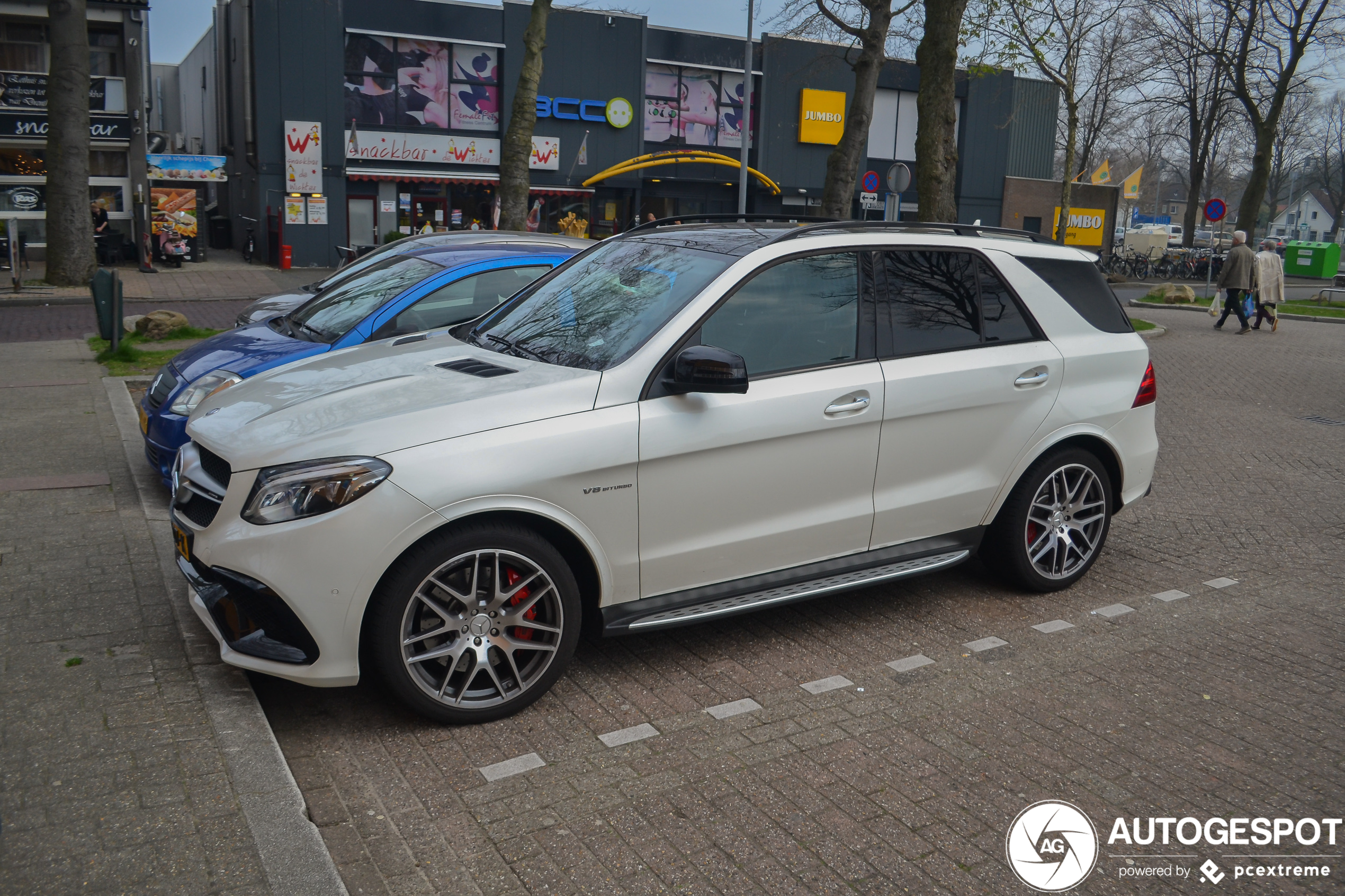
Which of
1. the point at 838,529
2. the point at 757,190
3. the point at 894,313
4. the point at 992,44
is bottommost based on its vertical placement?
the point at 838,529

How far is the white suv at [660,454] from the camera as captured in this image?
379cm

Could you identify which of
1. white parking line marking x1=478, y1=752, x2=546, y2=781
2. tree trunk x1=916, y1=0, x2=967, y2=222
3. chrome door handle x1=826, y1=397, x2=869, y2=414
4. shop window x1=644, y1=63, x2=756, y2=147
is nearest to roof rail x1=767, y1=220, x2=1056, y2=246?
chrome door handle x1=826, y1=397, x2=869, y2=414

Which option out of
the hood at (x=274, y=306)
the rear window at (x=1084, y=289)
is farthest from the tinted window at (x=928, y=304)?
the hood at (x=274, y=306)

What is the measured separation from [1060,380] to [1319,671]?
1720 mm

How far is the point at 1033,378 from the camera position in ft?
17.4

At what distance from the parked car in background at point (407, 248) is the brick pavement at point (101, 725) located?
2.90m

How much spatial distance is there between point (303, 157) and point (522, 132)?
1465 cm

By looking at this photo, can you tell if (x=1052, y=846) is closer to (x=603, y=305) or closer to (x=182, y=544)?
(x=603, y=305)

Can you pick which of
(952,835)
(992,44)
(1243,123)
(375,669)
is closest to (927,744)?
(952,835)

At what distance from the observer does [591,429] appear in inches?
160

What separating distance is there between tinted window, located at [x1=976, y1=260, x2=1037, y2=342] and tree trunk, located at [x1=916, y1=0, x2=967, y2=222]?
9.46 meters

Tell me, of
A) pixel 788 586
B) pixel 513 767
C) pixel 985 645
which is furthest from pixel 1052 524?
pixel 513 767

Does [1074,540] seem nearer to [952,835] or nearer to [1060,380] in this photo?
[1060,380]

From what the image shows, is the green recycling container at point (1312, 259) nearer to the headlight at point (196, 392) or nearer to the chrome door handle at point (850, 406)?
the chrome door handle at point (850, 406)
